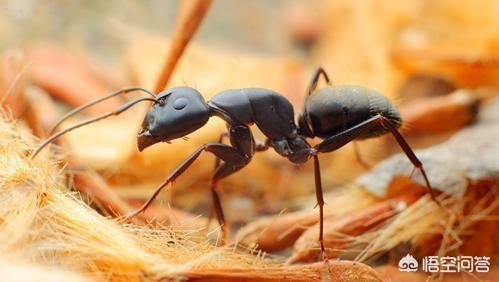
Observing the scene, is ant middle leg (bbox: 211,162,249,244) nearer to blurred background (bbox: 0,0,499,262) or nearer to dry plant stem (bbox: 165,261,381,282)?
blurred background (bbox: 0,0,499,262)

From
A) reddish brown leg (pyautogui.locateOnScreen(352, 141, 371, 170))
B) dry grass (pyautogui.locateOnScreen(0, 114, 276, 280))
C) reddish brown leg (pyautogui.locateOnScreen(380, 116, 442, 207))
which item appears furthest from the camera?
reddish brown leg (pyautogui.locateOnScreen(352, 141, 371, 170))

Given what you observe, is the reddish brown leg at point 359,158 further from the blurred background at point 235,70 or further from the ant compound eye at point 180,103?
the ant compound eye at point 180,103

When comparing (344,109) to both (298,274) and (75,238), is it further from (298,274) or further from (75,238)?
(75,238)

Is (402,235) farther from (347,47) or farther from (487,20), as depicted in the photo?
(347,47)

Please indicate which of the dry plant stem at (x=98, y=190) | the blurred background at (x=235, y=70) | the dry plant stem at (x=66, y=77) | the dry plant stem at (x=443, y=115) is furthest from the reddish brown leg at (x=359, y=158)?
the dry plant stem at (x=66, y=77)

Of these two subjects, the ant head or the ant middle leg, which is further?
the ant middle leg

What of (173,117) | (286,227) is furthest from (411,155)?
(173,117)

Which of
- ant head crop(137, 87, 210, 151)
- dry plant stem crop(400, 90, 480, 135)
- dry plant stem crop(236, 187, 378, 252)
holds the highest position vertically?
ant head crop(137, 87, 210, 151)

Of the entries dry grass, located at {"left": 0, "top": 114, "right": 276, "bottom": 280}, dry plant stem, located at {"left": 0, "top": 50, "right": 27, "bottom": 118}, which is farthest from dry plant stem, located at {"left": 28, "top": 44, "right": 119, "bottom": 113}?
dry grass, located at {"left": 0, "top": 114, "right": 276, "bottom": 280}
